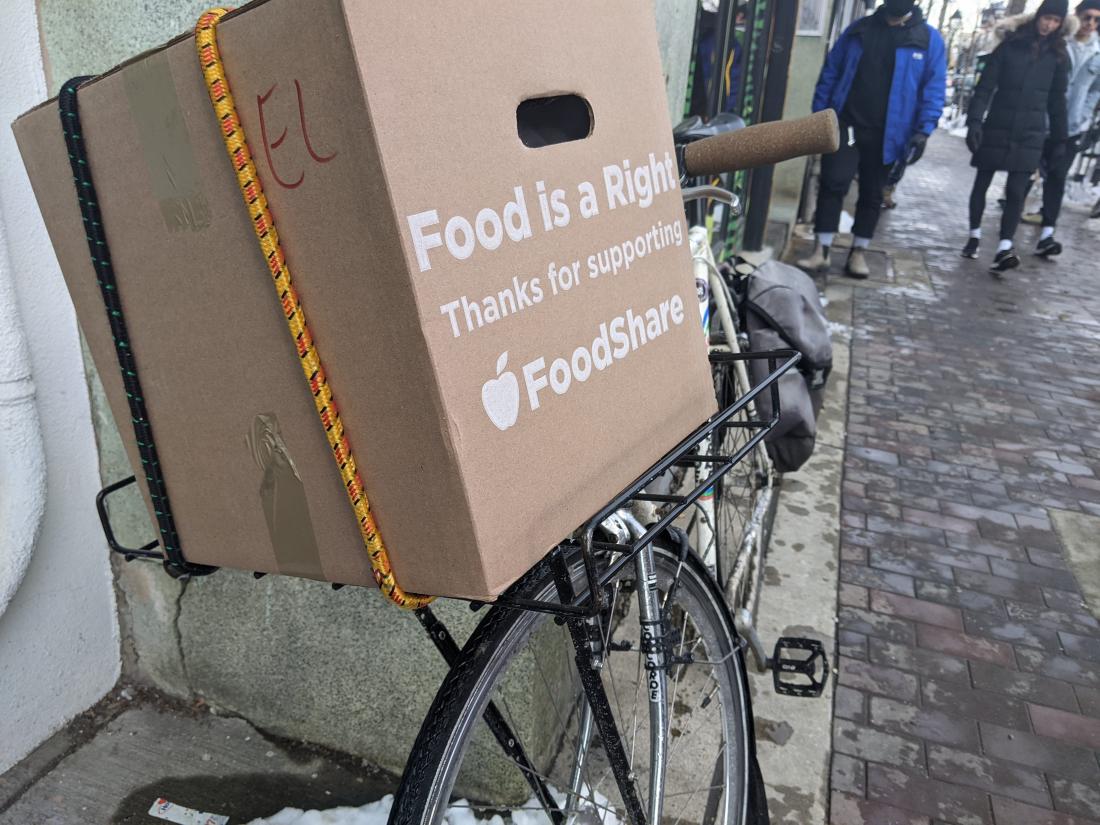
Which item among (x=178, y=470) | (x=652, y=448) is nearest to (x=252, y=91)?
(x=178, y=470)

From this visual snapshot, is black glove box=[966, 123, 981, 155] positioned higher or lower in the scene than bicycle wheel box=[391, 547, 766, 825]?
lower

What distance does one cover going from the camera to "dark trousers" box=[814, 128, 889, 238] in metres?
6.74

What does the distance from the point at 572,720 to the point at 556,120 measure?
5.97ft

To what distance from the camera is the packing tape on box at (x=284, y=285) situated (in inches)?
31.7

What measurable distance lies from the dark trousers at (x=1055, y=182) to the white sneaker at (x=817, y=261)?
8.01 ft

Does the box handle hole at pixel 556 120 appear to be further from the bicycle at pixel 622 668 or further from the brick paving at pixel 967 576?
the brick paving at pixel 967 576

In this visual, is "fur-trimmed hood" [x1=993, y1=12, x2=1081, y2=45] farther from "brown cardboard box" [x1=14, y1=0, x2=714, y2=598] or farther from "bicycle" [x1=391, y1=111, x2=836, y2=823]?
"brown cardboard box" [x1=14, y1=0, x2=714, y2=598]

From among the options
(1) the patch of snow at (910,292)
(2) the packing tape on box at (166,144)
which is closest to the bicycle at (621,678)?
(2) the packing tape on box at (166,144)

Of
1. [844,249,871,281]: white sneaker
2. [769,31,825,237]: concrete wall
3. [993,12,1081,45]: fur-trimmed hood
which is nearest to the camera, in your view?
[993,12,1081,45]: fur-trimmed hood

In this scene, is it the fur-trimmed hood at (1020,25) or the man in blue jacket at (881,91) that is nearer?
the man in blue jacket at (881,91)

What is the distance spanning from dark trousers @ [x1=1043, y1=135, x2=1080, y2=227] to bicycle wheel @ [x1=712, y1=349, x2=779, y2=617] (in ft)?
21.8

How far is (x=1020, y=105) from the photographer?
713 cm

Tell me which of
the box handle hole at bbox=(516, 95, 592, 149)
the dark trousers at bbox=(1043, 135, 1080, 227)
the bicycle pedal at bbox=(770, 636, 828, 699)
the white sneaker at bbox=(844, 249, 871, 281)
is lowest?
the white sneaker at bbox=(844, 249, 871, 281)

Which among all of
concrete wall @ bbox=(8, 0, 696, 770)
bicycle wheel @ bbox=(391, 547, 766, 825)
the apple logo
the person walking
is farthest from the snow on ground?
the person walking
